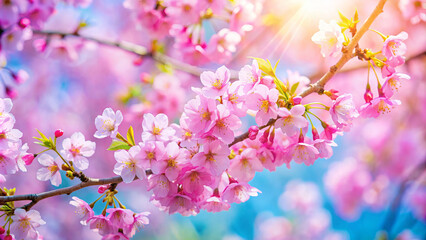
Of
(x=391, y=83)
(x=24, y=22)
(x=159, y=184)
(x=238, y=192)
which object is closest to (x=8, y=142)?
(x=159, y=184)

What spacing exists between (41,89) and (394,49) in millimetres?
5024

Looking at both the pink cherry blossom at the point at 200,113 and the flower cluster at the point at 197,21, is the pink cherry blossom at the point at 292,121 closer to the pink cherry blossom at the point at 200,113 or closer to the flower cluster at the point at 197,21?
the pink cherry blossom at the point at 200,113

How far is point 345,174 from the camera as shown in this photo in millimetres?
5473

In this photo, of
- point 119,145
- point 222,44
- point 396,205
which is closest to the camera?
point 119,145

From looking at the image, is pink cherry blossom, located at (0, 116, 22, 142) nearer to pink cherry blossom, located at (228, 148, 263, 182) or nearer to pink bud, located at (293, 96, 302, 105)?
pink cherry blossom, located at (228, 148, 263, 182)

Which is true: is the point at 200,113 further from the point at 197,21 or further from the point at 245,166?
the point at 197,21

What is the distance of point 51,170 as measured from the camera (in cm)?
134

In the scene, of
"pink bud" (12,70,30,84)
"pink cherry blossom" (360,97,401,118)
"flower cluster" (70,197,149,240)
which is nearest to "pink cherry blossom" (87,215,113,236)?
"flower cluster" (70,197,149,240)

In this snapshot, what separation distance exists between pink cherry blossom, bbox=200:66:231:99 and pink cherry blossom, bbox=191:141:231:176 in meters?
0.16

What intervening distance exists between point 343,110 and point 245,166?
15.0 inches

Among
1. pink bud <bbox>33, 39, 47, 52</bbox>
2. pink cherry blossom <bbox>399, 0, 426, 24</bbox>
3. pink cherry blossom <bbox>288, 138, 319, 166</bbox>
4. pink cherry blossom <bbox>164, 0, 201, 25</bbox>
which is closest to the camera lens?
pink cherry blossom <bbox>288, 138, 319, 166</bbox>

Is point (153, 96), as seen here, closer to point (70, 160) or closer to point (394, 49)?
point (70, 160)

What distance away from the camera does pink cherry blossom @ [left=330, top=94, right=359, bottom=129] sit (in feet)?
3.97

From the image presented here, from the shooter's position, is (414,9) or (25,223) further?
(414,9)
